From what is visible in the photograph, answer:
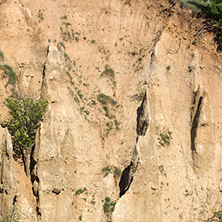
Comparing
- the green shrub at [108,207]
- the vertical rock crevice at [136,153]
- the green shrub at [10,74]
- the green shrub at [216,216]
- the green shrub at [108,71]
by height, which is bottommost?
the green shrub at [108,207]

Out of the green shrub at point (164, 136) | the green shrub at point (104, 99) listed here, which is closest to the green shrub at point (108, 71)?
the green shrub at point (104, 99)

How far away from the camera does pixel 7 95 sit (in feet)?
82.3

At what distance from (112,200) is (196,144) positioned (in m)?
7.31

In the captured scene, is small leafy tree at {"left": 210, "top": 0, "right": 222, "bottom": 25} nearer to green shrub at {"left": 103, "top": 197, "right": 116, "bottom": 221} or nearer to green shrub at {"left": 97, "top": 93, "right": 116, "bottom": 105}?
green shrub at {"left": 97, "top": 93, "right": 116, "bottom": 105}

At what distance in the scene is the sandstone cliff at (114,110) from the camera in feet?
74.3

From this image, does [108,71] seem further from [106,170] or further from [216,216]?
[216,216]

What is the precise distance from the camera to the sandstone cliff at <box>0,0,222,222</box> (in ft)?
74.3

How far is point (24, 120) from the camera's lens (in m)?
23.4

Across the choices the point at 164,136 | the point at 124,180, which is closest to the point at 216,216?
the point at 164,136

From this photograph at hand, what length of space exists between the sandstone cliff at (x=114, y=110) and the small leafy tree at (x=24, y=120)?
636 millimetres

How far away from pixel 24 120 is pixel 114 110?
8.39 metres

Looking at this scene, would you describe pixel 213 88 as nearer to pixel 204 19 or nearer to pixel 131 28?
pixel 204 19

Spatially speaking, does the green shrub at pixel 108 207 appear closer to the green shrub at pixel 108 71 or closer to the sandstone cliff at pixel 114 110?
the sandstone cliff at pixel 114 110

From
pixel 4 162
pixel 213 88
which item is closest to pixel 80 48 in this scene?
pixel 213 88
